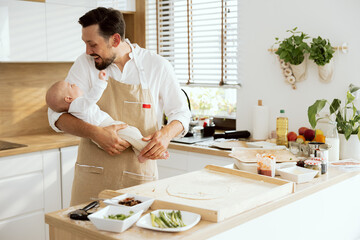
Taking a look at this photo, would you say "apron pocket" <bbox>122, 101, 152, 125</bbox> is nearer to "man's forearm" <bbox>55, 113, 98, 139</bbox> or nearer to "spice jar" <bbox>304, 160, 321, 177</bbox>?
"man's forearm" <bbox>55, 113, 98, 139</bbox>

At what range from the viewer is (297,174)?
2.14m

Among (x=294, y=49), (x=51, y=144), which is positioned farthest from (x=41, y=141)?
(x=294, y=49)

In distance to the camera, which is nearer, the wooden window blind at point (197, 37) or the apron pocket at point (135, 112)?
the apron pocket at point (135, 112)

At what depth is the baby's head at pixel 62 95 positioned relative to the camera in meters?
2.33

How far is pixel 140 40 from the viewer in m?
4.44

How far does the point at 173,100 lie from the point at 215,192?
2.57ft

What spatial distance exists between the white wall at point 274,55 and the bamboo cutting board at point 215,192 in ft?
4.51

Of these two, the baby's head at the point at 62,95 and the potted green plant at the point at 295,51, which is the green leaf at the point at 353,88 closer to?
the potted green plant at the point at 295,51

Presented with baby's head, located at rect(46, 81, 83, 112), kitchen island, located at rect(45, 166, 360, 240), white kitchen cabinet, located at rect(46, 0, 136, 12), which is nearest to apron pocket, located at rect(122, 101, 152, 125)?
baby's head, located at rect(46, 81, 83, 112)

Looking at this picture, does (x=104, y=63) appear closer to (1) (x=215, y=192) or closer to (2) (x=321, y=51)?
(1) (x=215, y=192)

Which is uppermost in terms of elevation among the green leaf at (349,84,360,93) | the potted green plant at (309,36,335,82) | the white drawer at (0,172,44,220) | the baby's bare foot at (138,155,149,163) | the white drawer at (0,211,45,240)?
the potted green plant at (309,36,335,82)

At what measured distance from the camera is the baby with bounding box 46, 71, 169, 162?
231cm

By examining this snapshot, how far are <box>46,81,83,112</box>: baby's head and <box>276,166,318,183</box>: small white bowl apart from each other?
3.48 feet

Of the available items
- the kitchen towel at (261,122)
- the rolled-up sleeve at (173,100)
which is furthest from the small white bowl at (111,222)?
the kitchen towel at (261,122)
